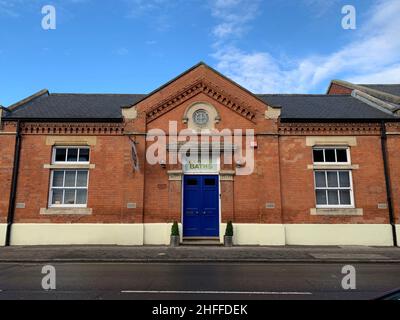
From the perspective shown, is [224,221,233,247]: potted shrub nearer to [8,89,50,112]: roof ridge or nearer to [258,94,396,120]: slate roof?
[258,94,396,120]: slate roof

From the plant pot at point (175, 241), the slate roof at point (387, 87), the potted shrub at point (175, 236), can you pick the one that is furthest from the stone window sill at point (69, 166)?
the slate roof at point (387, 87)

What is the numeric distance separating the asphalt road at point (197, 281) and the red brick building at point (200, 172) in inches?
168

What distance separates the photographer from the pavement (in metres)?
10.9

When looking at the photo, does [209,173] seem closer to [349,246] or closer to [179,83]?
[179,83]

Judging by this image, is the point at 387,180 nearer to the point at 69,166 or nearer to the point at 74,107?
the point at 69,166

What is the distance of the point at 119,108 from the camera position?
17.2 m

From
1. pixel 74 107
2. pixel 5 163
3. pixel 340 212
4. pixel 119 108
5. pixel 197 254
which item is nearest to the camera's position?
pixel 197 254

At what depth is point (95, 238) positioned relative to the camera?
570 inches

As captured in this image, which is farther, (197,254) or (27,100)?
(27,100)

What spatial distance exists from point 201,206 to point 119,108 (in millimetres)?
6938

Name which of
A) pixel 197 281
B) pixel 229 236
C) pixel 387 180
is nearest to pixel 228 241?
pixel 229 236

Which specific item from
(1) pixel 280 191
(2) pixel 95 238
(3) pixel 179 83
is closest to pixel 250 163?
(1) pixel 280 191

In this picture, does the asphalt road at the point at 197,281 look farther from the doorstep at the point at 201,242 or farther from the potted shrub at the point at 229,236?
the doorstep at the point at 201,242

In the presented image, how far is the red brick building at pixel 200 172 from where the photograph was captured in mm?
14555
